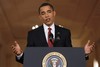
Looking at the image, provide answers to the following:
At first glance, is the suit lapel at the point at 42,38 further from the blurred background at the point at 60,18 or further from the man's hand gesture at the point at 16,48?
the blurred background at the point at 60,18

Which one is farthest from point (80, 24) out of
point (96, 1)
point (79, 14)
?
point (96, 1)

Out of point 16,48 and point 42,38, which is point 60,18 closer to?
point 42,38

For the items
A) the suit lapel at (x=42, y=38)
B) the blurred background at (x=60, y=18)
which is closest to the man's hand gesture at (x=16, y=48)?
the suit lapel at (x=42, y=38)

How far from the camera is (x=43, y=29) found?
7.23 feet

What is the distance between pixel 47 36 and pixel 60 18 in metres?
7.86

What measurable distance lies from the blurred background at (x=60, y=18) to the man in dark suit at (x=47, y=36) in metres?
6.04

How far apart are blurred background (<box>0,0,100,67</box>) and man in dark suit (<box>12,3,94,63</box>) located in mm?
6043

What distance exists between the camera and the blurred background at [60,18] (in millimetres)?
8469

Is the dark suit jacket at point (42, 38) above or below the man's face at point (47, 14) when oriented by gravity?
below

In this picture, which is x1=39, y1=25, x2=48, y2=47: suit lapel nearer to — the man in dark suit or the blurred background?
the man in dark suit

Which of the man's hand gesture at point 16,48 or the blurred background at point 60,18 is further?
the blurred background at point 60,18

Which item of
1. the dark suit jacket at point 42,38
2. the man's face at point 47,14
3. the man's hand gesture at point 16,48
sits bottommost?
the man's hand gesture at point 16,48

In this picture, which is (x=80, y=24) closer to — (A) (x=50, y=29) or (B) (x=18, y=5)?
(B) (x=18, y=5)

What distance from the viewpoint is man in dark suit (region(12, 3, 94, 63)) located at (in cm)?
204
